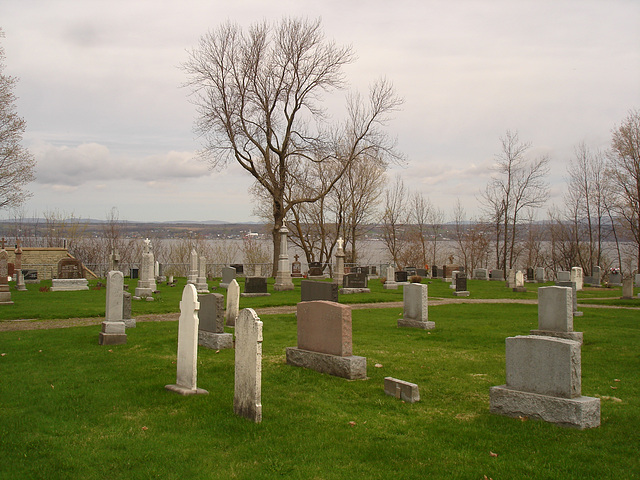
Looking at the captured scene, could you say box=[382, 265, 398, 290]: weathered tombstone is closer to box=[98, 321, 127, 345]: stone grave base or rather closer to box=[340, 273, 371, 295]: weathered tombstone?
box=[340, 273, 371, 295]: weathered tombstone

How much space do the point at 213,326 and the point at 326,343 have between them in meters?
3.01

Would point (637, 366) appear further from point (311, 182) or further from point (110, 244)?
point (110, 244)

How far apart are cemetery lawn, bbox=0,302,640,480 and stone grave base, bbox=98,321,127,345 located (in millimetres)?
326

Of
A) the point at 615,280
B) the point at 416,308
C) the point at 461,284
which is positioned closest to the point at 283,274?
the point at 461,284

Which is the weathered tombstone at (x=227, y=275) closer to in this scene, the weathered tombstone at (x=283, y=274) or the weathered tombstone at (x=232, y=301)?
the weathered tombstone at (x=283, y=274)

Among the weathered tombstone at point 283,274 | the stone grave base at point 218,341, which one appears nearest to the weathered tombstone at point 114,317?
the stone grave base at point 218,341

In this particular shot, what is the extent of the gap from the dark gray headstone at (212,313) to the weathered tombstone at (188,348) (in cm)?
262

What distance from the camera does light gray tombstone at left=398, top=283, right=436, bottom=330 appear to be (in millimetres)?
13680

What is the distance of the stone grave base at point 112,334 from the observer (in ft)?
35.6

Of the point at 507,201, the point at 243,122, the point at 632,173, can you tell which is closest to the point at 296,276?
the point at 243,122

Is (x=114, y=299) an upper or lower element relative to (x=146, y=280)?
upper

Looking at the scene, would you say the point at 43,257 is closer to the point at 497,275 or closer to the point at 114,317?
the point at 114,317

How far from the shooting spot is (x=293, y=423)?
5.98 m

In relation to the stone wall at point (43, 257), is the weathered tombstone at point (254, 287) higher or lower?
lower
